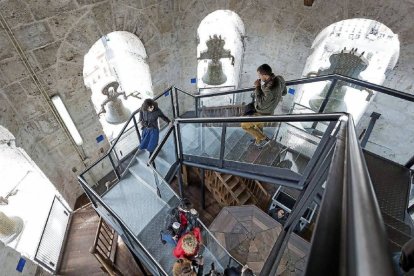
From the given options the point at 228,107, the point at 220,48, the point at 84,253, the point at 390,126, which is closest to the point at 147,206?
the point at 84,253

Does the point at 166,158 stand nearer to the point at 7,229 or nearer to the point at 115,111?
the point at 115,111

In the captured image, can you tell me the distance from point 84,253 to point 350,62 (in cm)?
838

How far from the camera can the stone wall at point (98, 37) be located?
16.4 ft

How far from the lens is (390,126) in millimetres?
6945

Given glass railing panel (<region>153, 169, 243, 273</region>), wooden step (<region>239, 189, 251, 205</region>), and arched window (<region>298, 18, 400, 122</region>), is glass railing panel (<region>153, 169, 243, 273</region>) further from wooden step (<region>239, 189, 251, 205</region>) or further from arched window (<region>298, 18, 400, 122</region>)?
arched window (<region>298, 18, 400, 122</region>)

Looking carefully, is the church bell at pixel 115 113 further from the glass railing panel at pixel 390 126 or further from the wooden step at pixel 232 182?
the glass railing panel at pixel 390 126

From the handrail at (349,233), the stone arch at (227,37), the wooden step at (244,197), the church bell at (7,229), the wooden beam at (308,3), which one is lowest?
the handrail at (349,233)

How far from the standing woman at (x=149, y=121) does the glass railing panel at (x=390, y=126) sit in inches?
183

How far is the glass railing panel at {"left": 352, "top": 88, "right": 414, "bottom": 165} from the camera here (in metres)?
6.47

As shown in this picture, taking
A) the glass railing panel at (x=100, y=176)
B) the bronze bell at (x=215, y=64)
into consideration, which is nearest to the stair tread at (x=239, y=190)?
the bronze bell at (x=215, y=64)

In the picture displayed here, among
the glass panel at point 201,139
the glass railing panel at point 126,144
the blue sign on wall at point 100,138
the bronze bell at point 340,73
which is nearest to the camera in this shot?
the glass panel at point 201,139

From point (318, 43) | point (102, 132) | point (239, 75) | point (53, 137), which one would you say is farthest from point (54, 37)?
point (318, 43)

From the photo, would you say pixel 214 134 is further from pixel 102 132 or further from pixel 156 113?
pixel 102 132

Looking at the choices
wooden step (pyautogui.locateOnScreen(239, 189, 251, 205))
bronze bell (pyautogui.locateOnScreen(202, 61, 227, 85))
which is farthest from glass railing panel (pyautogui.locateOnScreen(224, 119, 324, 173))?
wooden step (pyautogui.locateOnScreen(239, 189, 251, 205))
